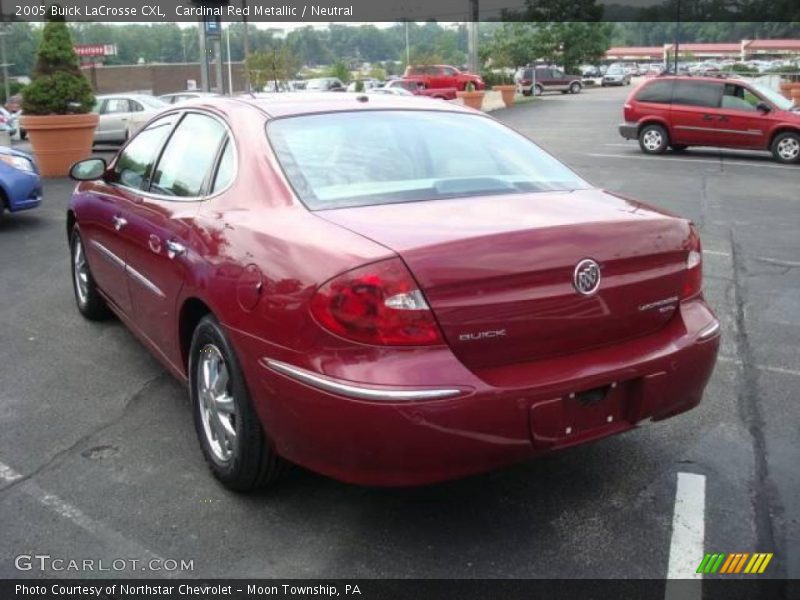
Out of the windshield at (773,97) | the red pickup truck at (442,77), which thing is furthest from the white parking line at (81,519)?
the red pickup truck at (442,77)

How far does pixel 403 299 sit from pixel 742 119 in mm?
16113

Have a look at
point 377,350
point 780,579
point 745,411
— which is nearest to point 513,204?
point 377,350

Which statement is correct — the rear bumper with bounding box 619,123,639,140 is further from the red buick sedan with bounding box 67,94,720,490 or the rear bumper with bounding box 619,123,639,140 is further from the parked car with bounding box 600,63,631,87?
the parked car with bounding box 600,63,631,87

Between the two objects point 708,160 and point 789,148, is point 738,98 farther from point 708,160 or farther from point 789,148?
point 789,148

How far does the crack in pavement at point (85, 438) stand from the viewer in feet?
12.2

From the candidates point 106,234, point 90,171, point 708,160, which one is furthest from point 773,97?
point 106,234

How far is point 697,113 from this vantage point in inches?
686

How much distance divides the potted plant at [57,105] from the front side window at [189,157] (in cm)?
1056

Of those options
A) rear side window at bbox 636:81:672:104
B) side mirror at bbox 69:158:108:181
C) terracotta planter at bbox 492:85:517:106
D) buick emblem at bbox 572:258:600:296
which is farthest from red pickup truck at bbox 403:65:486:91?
buick emblem at bbox 572:258:600:296

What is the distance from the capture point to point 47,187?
1322cm

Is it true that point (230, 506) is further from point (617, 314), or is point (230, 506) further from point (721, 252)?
point (721, 252)

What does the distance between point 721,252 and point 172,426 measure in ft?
20.0

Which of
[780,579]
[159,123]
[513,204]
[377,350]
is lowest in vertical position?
[780,579]

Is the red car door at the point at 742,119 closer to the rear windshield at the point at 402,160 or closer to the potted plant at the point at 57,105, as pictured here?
the potted plant at the point at 57,105
